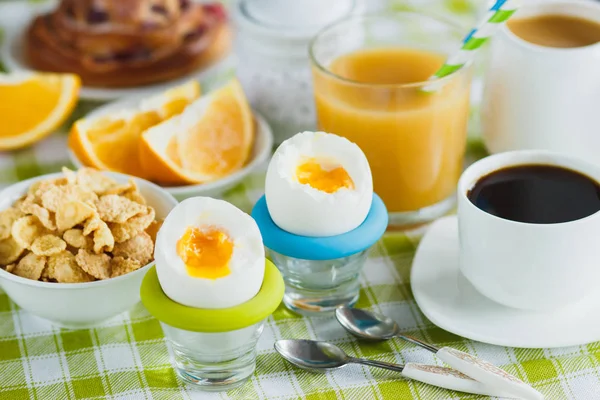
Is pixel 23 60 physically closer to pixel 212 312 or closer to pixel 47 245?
pixel 47 245

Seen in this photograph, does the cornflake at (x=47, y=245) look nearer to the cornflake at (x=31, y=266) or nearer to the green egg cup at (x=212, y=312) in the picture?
the cornflake at (x=31, y=266)

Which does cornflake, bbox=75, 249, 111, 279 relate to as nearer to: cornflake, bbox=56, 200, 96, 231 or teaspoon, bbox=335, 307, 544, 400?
cornflake, bbox=56, 200, 96, 231

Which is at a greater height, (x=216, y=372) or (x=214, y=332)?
(x=214, y=332)

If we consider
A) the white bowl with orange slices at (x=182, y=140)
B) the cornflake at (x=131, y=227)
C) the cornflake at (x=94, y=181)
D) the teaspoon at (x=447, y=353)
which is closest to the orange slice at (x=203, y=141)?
the white bowl with orange slices at (x=182, y=140)

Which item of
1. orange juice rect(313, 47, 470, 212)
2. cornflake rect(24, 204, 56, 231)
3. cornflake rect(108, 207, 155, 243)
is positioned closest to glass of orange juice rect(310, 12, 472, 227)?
orange juice rect(313, 47, 470, 212)

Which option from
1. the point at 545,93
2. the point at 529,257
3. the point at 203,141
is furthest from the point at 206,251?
the point at 545,93
